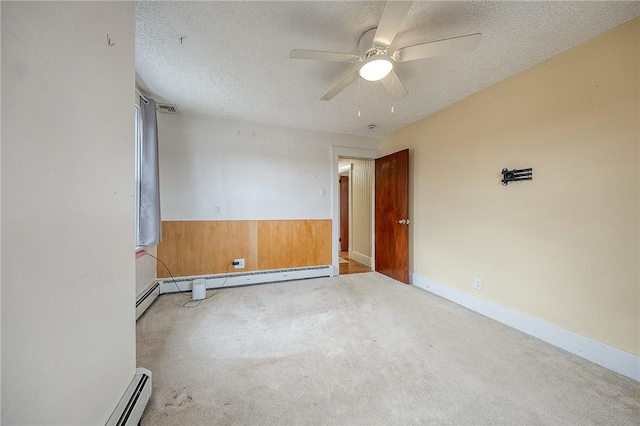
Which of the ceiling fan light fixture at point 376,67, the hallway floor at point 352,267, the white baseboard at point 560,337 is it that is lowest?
the hallway floor at point 352,267

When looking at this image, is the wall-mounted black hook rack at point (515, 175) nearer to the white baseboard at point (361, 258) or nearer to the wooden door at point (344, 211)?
the white baseboard at point (361, 258)

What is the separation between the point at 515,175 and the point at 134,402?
3.21m

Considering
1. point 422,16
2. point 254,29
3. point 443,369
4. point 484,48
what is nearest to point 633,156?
point 484,48

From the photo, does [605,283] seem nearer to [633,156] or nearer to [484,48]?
[633,156]

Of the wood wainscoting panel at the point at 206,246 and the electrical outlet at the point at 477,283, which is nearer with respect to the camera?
the electrical outlet at the point at 477,283

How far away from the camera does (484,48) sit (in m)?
1.78

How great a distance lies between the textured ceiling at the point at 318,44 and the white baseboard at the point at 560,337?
2.24m

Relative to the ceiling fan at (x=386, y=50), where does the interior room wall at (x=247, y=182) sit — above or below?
below

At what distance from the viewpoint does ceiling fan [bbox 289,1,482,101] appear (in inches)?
50.3

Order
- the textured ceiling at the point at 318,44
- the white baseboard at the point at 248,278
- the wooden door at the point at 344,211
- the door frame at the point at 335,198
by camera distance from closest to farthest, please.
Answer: the textured ceiling at the point at 318,44 → the white baseboard at the point at 248,278 → the door frame at the point at 335,198 → the wooden door at the point at 344,211

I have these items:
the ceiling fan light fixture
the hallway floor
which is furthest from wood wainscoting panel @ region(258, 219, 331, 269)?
the ceiling fan light fixture

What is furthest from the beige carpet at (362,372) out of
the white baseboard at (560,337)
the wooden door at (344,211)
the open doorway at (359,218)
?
the wooden door at (344,211)

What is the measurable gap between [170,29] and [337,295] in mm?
2982

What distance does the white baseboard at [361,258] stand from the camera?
4.52 m
